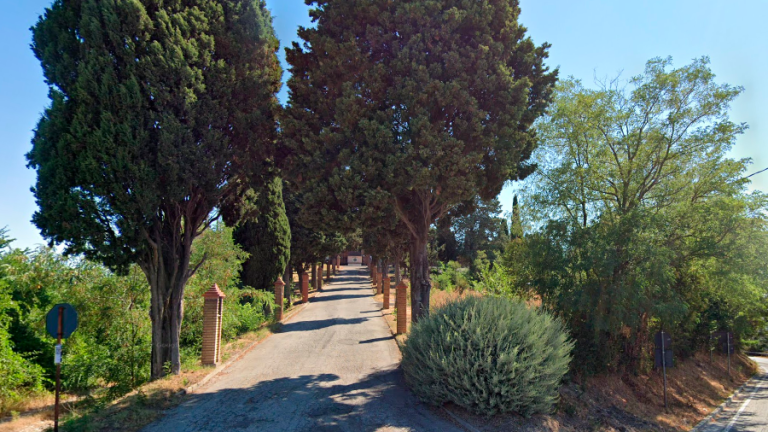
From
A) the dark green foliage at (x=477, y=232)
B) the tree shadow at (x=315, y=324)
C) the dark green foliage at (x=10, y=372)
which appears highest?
the dark green foliage at (x=477, y=232)

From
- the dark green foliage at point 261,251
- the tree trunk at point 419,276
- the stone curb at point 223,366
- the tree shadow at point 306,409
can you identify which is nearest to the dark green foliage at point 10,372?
the stone curb at point 223,366

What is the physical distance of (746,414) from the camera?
16.7m

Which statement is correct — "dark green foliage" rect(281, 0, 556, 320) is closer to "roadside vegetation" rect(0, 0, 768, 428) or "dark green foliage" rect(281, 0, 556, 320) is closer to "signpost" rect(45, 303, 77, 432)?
"roadside vegetation" rect(0, 0, 768, 428)

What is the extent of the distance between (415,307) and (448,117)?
212 inches

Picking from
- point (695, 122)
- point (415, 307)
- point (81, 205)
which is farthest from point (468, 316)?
point (695, 122)

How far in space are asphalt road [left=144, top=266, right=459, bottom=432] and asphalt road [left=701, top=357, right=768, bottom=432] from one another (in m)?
11.3

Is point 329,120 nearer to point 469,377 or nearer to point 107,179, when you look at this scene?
point 107,179

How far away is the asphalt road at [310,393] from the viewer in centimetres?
719

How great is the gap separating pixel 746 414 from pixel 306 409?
730 inches

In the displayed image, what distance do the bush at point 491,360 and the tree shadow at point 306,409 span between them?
2.04 feet

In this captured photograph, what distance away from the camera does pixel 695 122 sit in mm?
13586

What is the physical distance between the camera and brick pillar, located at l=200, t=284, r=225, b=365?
10.4m

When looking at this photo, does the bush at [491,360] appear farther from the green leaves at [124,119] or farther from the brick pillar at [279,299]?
the brick pillar at [279,299]

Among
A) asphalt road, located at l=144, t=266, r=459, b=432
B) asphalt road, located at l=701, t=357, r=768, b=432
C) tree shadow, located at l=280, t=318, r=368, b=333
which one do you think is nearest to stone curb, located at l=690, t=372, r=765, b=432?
asphalt road, located at l=701, t=357, r=768, b=432
